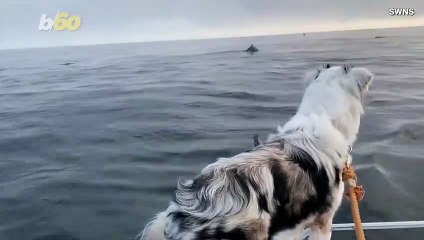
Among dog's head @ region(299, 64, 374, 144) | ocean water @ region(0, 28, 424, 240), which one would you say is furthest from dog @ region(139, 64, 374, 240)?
ocean water @ region(0, 28, 424, 240)

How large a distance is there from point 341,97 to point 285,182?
1228mm

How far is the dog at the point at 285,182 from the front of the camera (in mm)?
2795

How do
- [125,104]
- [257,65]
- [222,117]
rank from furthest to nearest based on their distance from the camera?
1. [257,65]
2. [125,104]
3. [222,117]

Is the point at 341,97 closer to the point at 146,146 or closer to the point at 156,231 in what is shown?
the point at 156,231

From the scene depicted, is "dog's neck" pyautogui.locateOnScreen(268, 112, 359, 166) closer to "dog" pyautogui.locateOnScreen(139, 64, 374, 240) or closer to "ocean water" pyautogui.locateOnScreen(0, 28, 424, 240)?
"dog" pyautogui.locateOnScreen(139, 64, 374, 240)

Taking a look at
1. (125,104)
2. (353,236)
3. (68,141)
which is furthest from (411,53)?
(353,236)

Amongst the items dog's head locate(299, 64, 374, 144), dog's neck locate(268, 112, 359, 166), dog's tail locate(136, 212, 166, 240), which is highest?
dog's head locate(299, 64, 374, 144)

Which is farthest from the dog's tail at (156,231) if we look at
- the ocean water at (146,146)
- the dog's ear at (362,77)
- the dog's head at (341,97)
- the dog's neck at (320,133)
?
the ocean water at (146,146)

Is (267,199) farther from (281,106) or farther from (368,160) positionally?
(281,106)

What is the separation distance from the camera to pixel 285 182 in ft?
10.4

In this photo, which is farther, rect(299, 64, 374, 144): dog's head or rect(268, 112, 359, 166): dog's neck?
rect(299, 64, 374, 144): dog's head

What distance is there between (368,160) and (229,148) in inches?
104

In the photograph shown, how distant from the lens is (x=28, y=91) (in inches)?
866

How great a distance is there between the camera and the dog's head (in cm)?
399
